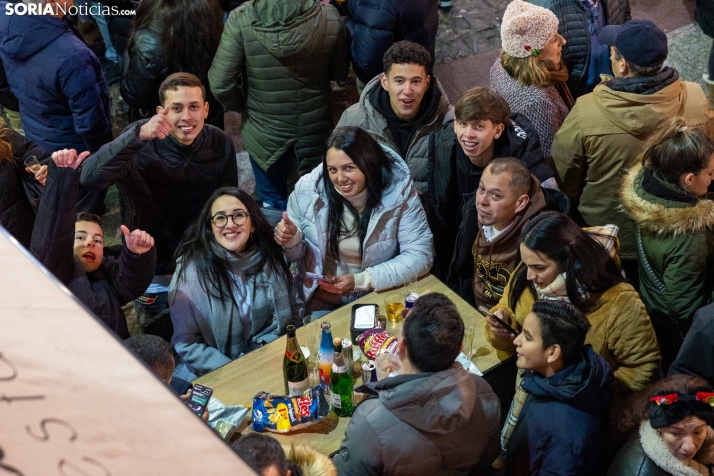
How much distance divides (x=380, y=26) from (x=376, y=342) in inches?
95.2

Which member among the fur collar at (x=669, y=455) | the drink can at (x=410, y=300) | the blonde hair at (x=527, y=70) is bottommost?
the fur collar at (x=669, y=455)

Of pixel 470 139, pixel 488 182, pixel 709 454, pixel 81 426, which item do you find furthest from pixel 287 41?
pixel 81 426

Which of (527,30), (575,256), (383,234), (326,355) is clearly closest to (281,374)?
(326,355)

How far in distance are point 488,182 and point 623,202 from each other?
657 millimetres

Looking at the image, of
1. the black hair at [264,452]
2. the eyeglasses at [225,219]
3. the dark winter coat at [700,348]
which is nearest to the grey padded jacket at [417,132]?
the eyeglasses at [225,219]

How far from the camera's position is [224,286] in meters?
3.63

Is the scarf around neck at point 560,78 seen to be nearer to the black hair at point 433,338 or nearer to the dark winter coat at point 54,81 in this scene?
the black hair at point 433,338

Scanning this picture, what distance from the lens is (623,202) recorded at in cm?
366

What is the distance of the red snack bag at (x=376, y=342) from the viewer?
3.43 meters

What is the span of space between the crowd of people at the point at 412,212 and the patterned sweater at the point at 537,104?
14mm

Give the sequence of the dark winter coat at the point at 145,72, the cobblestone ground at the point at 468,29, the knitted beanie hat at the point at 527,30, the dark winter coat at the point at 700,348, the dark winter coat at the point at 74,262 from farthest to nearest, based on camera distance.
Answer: the cobblestone ground at the point at 468,29 < the dark winter coat at the point at 145,72 < the knitted beanie hat at the point at 527,30 < the dark winter coat at the point at 74,262 < the dark winter coat at the point at 700,348

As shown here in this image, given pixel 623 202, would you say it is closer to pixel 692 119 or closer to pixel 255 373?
pixel 692 119

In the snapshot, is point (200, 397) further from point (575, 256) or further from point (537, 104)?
point (537, 104)

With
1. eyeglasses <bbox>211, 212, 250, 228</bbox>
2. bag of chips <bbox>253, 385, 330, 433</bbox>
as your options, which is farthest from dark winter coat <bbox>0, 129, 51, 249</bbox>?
bag of chips <bbox>253, 385, 330, 433</bbox>
